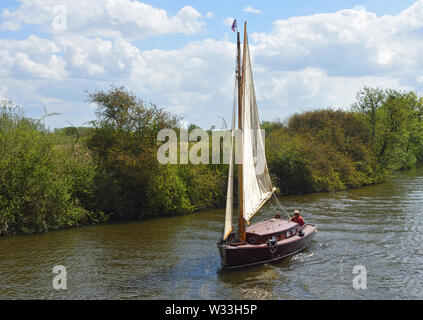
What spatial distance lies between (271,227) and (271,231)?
2.65 feet

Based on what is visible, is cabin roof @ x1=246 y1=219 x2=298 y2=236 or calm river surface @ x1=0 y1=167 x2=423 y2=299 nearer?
calm river surface @ x1=0 y1=167 x2=423 y2=299

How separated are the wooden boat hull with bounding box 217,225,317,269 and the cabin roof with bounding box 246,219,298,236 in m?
0.60

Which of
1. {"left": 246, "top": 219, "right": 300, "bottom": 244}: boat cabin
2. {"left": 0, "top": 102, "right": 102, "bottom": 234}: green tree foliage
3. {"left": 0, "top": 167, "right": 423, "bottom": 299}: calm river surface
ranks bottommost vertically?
{"left": 0, "top": 167, "right": 423, "bottom": 299}: calm river surface

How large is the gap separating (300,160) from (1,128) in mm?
28934

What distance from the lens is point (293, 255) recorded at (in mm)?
22031

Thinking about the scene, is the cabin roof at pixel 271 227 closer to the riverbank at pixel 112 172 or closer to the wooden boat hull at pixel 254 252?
the wooden boat hull at pixel 254 252

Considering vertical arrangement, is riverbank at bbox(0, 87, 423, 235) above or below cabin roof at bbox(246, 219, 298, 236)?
above

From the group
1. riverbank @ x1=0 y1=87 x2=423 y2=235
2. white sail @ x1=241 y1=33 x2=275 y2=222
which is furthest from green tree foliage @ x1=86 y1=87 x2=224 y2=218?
white sail @ x1=241 y1=33 x2=275 y2=222

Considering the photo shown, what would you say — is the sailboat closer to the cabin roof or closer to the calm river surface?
the cabin roof

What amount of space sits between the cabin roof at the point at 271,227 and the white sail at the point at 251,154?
969 mm

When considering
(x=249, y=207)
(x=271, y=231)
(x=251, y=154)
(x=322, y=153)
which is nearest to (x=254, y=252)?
(x=271, y=231)

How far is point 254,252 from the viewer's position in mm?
19391

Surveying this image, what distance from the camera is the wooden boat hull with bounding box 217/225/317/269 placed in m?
18.7

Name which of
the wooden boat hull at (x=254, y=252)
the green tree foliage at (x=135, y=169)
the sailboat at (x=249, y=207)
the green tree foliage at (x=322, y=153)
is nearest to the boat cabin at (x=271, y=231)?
the sailboat at (x=249, y=207)
